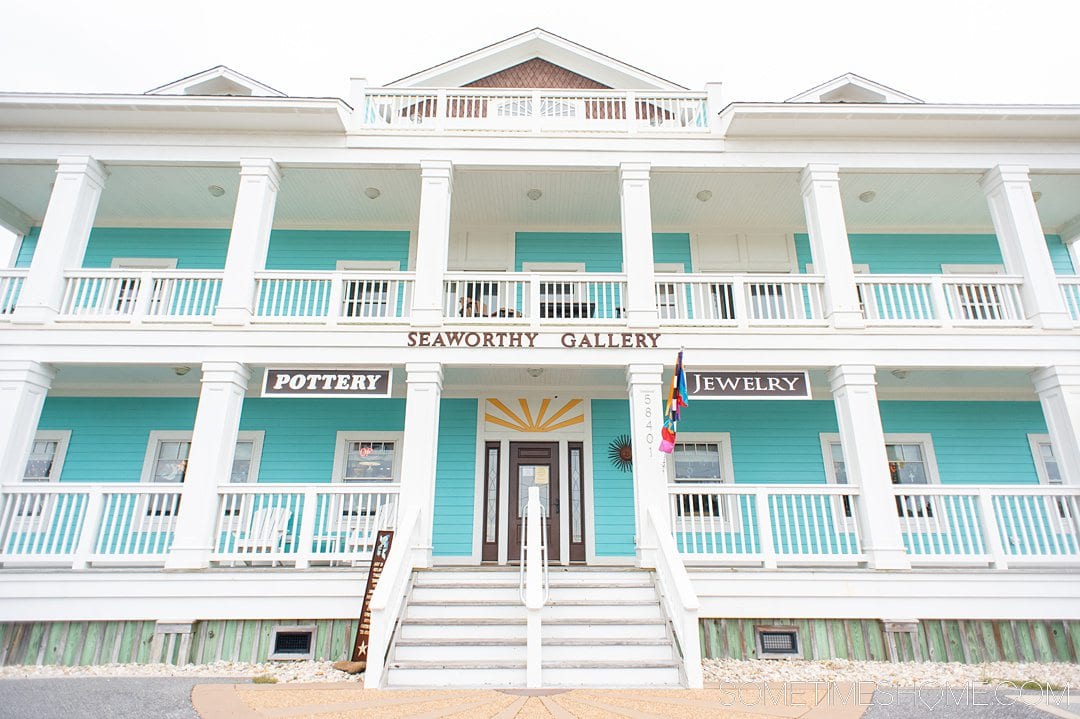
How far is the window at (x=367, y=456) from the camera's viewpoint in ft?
35.8

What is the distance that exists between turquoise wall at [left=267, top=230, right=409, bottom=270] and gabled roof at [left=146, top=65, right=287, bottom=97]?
2706mm

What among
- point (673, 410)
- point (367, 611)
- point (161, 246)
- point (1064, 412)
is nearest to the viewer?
point (367, 611)

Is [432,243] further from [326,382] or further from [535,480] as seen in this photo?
[535,480]

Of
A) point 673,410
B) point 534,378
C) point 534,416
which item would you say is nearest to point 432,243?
point 534,378

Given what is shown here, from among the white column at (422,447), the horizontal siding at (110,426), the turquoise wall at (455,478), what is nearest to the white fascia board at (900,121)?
the white column at (422,447)

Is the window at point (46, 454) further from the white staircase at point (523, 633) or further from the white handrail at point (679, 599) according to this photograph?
the white handrail at point (679, 599)

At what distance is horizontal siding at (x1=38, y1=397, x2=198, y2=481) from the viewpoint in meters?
10.8

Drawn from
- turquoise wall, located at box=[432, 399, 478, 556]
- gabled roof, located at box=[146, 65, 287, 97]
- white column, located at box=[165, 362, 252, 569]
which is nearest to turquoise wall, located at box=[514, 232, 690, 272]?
turquoise wall, located at box=[432, 399, 478, 556]

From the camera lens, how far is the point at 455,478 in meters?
10.9

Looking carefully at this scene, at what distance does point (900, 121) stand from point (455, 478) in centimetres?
982

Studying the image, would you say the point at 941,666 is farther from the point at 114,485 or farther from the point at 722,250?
the point at 114,485

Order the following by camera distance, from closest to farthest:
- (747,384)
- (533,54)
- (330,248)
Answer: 1. (747,384)
2. (330,248)
3. (533,54)

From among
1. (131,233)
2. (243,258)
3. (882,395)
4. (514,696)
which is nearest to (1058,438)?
(882,395)

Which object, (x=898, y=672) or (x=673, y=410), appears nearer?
(x=898, y=672)
